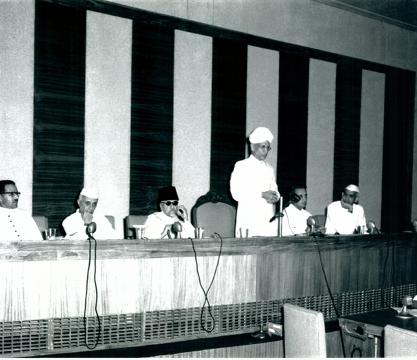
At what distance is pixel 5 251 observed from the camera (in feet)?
9.07

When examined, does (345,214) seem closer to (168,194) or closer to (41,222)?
(168,194)

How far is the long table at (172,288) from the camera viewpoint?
9.30 ft

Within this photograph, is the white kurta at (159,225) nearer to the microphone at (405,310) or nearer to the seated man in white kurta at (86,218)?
the seated man in white kurta at (86,218)

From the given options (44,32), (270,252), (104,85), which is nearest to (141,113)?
(104,85)

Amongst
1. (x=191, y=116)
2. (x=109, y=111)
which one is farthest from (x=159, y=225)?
(x=191, y=116)

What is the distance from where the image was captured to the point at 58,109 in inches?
195

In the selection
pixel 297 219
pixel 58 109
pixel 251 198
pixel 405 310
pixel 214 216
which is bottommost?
pixel 405 310

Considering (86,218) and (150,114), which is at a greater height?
(150,114)

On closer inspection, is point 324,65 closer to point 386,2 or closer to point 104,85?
point 386,2

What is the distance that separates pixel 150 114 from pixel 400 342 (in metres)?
4.07

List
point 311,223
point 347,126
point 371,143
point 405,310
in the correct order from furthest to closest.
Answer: point 371,143 → point 347,126 → point 311,223 → point 405,310

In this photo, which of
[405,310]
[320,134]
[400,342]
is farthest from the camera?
[320,134]

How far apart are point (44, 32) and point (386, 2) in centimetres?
468

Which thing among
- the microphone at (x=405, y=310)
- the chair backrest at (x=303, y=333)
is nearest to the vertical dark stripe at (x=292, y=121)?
the microphone at (x=405, y=310)
